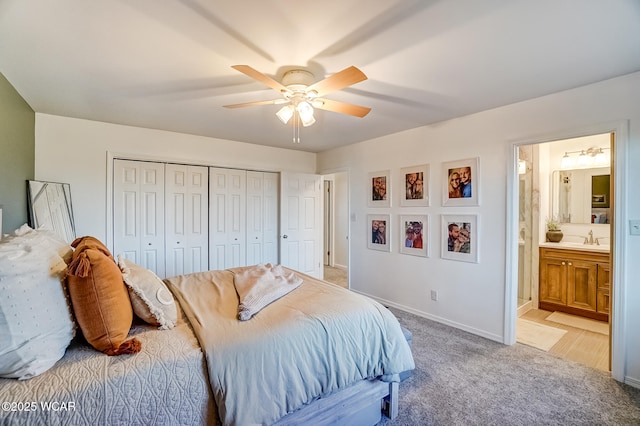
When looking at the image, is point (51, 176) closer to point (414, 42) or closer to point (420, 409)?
point (414, 42)

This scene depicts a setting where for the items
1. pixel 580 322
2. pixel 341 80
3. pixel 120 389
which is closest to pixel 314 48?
pixel 341 80

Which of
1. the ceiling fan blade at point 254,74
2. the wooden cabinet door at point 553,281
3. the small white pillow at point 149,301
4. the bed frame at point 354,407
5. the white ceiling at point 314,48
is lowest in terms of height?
the bed frame at point 354,407

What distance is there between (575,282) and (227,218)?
4.80 m

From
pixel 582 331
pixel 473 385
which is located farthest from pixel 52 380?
pixel 582 331

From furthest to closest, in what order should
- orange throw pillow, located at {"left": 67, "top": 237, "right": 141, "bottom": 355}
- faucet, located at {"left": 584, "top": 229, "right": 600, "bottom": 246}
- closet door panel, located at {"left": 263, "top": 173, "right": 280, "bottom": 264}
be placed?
closet door panel, located at {"left": 263, "top": 173, "right": 280, "bottom": 264} → faucet, located at {"left": 584, "top": 229, "right": 600, "bottom": 246} → orange throw pillow, located at {"left": 67, "top": 237, "right": 141, "bottom": 355}

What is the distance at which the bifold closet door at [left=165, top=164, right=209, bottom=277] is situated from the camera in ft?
12.5

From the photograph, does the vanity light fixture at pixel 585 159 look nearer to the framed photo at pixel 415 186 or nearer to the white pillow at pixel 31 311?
the framed photo at pixel 415 186

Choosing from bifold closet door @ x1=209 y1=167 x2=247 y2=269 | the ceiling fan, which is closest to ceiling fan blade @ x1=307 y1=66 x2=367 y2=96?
the ceiling fan

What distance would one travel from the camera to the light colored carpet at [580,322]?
3.16m

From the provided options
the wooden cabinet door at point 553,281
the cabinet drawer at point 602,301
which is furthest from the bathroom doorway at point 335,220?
the cabinet drawer at point 602,301

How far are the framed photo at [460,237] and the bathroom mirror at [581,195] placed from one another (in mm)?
1935

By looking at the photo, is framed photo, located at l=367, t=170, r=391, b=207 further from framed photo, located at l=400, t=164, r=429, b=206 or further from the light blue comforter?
the light blue comforter

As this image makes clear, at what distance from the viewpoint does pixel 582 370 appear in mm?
2375

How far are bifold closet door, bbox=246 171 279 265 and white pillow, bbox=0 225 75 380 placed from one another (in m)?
3.29
